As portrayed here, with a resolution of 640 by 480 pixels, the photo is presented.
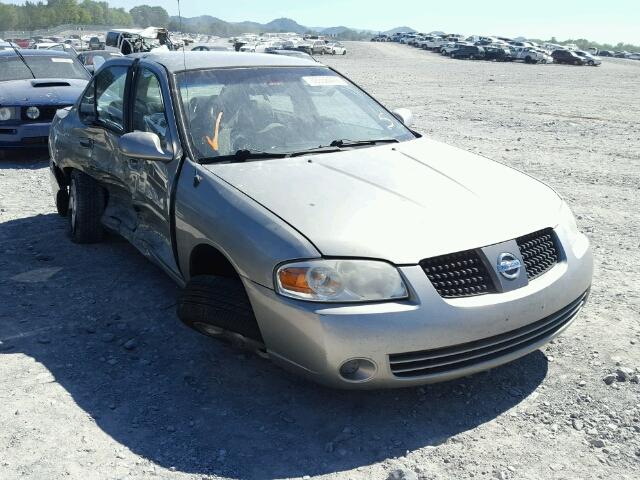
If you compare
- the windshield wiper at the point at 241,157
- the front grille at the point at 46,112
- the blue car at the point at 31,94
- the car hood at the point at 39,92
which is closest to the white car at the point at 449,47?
the blue car at the point at 31,94

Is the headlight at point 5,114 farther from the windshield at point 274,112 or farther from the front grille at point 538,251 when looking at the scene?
the front grille at point 538,251

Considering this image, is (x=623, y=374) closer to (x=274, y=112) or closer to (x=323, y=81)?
(x=274, y=112)

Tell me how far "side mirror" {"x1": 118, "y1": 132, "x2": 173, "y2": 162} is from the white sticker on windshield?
1.22 metres

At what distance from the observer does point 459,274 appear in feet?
9.82

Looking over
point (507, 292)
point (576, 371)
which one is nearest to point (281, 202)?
point (507, 292)

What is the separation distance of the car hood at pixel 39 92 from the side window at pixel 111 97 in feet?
14.3

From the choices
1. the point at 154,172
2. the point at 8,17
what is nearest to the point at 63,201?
the point at 154,172

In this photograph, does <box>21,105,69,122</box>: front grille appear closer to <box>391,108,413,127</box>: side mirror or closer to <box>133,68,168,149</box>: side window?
<box>133,68,168,149</box>: side window

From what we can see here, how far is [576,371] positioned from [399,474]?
1.35 meters

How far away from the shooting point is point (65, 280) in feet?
16.1

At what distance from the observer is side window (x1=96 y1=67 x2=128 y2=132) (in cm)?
480

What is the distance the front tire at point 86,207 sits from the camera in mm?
5340

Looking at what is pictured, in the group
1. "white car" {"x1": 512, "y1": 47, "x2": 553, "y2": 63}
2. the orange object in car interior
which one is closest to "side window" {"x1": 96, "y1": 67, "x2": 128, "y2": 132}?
the orange object in car interior

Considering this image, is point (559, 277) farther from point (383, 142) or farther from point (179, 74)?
point (179, 74)
